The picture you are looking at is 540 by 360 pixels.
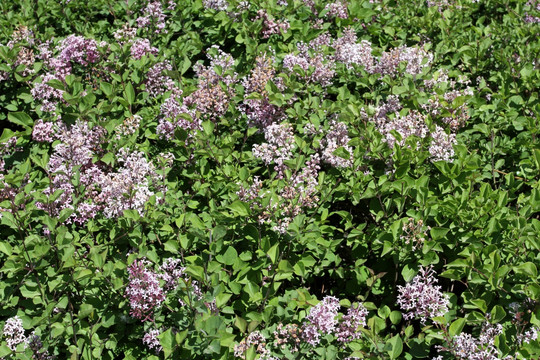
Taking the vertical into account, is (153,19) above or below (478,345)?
above

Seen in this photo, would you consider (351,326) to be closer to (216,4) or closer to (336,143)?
(336,143)

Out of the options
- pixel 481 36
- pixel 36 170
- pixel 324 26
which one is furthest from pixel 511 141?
pixel 36 170

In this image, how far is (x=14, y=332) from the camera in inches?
116

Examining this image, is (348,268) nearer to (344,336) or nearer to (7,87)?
(344,336)

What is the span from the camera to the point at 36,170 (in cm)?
382

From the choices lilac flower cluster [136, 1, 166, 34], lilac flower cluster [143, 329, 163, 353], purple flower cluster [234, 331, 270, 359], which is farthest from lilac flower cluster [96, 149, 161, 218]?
lilac flower cluster [136, 1, 166, 34]

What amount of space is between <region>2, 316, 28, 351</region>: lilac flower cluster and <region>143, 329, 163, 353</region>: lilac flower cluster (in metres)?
0.60

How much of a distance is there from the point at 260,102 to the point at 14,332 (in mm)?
2042

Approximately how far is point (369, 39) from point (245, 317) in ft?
8.81

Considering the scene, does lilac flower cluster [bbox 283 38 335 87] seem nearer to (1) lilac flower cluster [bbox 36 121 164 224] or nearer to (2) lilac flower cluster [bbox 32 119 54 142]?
(1) lilac flower cluster [bbox 36 121 164 224]

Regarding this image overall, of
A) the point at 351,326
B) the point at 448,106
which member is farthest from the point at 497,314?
the point at 448,106

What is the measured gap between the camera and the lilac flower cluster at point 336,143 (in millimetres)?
3523

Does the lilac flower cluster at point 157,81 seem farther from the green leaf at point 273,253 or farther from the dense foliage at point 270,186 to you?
the green leaf at point 273,253

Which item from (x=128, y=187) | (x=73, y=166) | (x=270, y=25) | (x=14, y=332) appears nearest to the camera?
(x=14, y=332)
